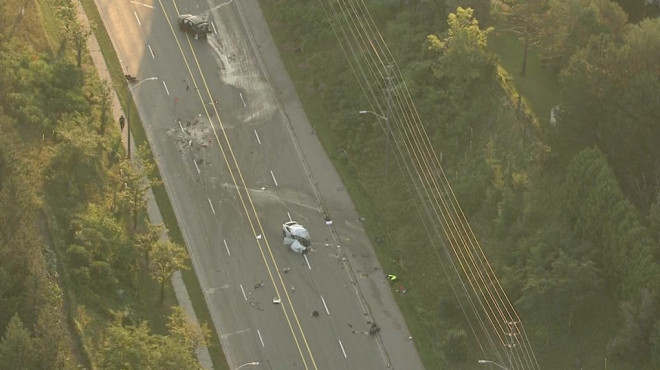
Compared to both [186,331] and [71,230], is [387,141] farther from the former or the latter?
[71,230]

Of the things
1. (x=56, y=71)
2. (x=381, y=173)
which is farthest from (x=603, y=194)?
(x=56, y=71)

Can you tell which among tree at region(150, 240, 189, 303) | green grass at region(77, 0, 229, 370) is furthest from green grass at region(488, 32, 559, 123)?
tree at region(150, 240, 189, 303)

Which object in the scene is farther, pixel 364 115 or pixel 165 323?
pixel 364 115

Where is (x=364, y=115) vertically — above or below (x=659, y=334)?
above

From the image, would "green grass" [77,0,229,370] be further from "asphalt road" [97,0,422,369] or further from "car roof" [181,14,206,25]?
"car roof" [181,14,206,25]

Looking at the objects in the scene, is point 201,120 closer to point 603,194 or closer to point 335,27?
point 335,27

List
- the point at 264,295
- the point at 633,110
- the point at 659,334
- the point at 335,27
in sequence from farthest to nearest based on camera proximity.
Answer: the point at 335,27
the point at 264,295
the point at 633,110
the point at 659,334
